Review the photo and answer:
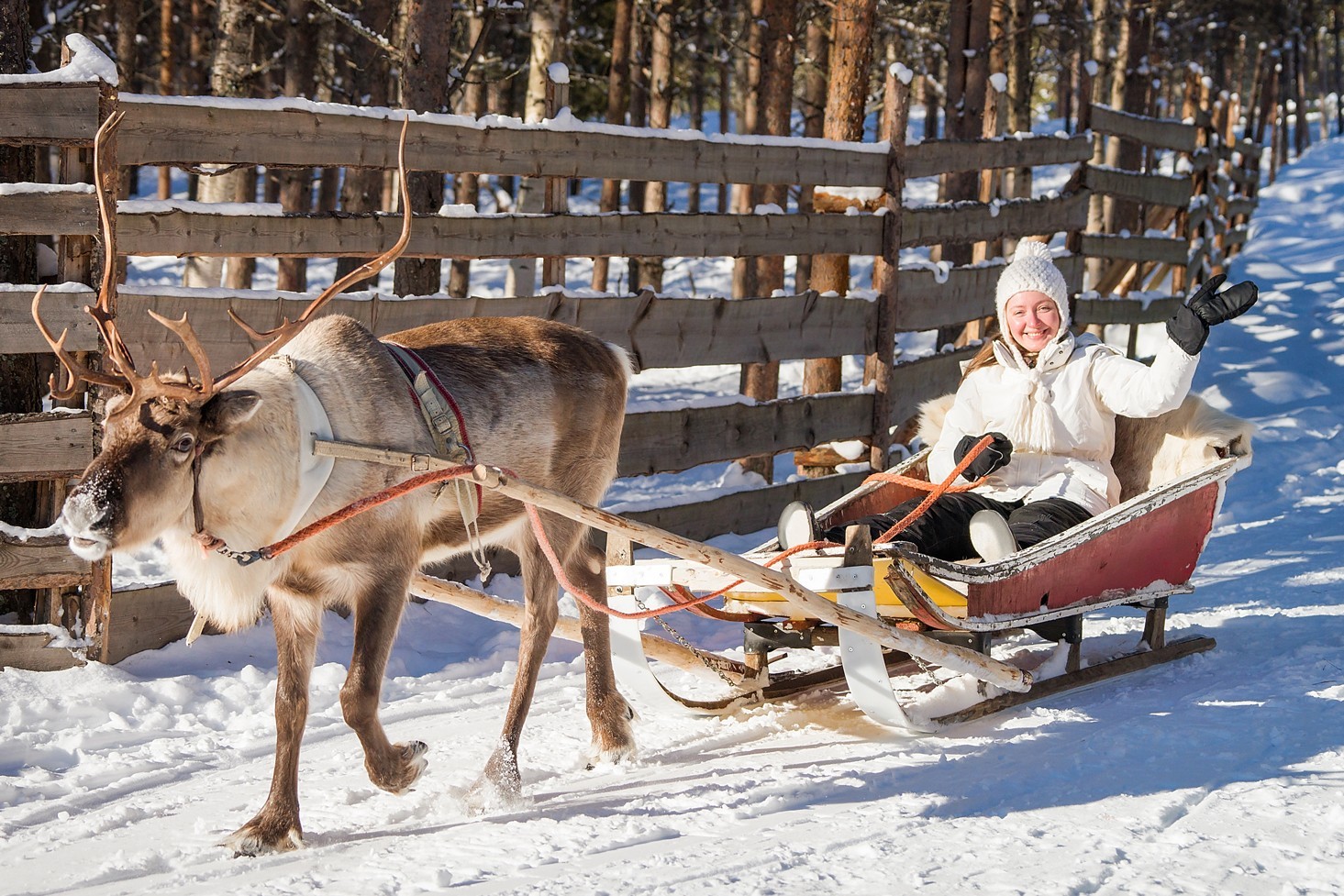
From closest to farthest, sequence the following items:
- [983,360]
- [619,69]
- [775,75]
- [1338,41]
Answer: [983,360]
[775,75]
[619,69]
[1338,41]

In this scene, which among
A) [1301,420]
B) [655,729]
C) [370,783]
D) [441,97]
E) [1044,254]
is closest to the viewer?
[370,783]

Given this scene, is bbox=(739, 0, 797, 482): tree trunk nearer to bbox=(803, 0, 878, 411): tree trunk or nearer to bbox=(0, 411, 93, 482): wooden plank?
bbox=(803, 0, 878, 411): tree trunk

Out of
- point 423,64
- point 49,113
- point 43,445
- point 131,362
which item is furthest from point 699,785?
point 423,64

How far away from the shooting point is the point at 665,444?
686 centimetres

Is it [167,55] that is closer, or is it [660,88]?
[660,88]

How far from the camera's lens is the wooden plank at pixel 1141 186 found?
10.5 meters

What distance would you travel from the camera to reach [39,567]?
4.73m

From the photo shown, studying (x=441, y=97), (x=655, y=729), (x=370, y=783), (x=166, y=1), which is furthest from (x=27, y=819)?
(x=166, y=1)

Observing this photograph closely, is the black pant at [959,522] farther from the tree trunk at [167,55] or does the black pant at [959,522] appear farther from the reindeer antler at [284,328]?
the tree trunk at [167,55]

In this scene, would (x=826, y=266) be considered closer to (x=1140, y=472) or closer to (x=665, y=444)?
(x=665, y=444)

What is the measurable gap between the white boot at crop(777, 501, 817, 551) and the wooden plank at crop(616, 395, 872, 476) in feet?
6.27

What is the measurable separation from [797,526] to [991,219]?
5.23 metres

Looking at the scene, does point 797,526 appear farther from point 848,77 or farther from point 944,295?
point 848,77

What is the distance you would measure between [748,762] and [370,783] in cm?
118
